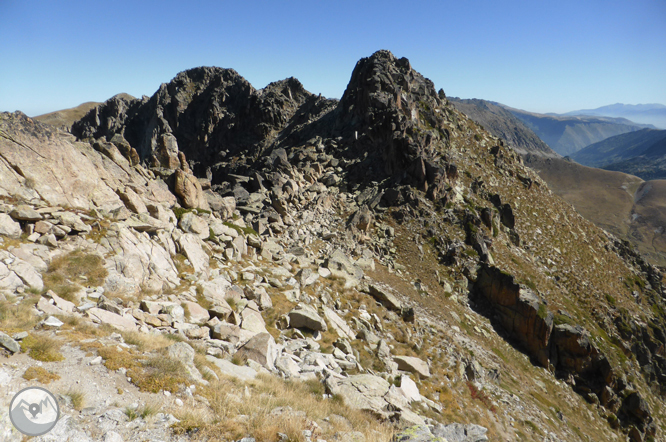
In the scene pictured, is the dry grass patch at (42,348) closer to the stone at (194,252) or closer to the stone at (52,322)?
the stone at (52,322)

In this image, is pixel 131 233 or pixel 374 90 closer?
pixel 131 233

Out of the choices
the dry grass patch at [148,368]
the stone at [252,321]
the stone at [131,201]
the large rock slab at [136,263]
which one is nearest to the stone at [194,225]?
the stone at [131,201]

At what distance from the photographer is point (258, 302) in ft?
56.7

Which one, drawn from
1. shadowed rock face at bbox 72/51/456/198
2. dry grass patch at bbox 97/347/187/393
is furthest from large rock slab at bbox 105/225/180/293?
shadowed rock face at bbox 72/51/456/198

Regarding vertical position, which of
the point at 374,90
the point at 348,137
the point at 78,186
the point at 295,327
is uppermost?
the point at 374,90

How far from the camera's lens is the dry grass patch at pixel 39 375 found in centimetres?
709

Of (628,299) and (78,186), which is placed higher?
(78,186)

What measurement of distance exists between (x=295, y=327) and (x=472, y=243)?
32.9 m

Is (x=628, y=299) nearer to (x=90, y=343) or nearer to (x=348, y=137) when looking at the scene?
(x=348, y=137)

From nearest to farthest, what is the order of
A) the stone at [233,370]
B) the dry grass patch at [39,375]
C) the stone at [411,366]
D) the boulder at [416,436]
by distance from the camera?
the dry grass patch at [39,375] < the boulder at [416,436] < the stone at [233,370] < the stone at [411,366]

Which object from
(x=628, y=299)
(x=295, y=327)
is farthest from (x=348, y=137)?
(x=628, y=299)

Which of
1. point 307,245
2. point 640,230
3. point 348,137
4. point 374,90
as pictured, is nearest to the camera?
point 307,245

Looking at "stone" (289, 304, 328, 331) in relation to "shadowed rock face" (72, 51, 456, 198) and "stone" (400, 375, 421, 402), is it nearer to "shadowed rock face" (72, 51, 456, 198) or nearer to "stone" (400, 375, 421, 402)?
"stone" (400, 375, 421, 402)

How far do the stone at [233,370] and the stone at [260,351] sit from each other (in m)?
0.82
